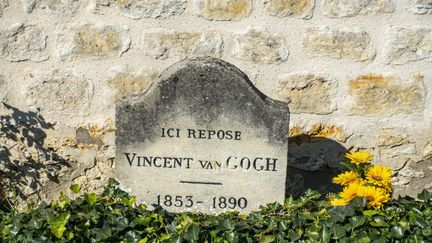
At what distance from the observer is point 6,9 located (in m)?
3.85

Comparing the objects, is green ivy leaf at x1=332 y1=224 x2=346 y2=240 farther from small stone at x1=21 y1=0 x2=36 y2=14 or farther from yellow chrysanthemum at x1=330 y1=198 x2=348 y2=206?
small stone at x1=21 y1=0 x2=36 y2=14

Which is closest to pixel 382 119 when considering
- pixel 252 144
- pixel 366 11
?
pixel 366 11

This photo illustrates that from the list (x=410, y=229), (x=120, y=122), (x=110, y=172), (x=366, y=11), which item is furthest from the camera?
(x=110, y=172)

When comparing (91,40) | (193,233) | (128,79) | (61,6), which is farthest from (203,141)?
(61,6)

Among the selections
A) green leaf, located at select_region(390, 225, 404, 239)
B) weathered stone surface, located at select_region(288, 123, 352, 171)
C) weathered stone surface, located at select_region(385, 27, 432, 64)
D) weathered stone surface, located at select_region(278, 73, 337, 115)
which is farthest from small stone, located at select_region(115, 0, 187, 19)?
green leaf, located at select_region(390, 225, 404, 239)

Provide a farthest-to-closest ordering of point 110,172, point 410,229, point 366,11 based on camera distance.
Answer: point 110,172 → point 366,11 → point 410,229

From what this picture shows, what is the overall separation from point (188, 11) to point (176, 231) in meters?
1.21

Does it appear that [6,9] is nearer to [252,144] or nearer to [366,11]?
[252,144]

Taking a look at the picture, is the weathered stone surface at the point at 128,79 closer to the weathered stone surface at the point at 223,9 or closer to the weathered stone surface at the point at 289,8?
the weathered stone surface at the point at 223,9

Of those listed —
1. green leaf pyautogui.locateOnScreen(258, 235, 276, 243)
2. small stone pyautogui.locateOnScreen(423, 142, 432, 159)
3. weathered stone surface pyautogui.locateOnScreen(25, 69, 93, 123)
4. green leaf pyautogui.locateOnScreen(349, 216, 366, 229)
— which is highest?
weathered stone surface pyautogui.locateOnScreen(25, 69, 93, 123)

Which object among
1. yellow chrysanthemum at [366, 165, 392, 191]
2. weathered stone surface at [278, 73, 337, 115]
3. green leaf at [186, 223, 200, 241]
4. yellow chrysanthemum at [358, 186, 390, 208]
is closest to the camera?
green leaf at [186, 223, 200, 241]

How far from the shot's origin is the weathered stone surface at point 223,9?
3822 mm

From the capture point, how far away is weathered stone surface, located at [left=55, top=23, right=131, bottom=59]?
3.87m

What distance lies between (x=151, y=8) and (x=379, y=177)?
142 cm
